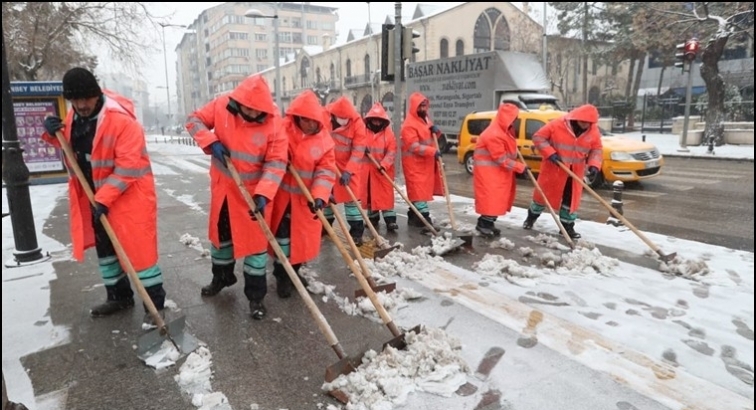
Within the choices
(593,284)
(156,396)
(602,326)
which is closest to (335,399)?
(156,396)

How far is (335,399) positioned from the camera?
279cm

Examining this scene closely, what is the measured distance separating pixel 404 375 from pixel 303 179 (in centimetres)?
180

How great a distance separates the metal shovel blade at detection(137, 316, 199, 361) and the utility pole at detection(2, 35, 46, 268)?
300cm

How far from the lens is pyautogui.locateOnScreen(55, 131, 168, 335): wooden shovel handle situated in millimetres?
3289

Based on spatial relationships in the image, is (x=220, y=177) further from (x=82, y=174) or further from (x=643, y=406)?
(x=643, y=406)

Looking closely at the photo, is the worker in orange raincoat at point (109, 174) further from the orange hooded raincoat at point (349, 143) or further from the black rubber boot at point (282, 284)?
the orange hooded raincoat at point (349, 143)

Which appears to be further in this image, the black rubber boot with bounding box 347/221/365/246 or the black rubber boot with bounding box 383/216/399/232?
the black rubber boot with bounding box 383/216/399/232

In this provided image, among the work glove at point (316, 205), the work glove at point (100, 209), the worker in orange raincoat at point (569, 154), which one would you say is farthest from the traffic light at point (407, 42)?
the work glove at point (100, 209)

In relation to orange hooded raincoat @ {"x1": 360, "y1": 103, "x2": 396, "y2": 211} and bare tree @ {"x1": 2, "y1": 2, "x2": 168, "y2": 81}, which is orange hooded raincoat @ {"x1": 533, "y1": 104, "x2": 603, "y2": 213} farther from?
bare tree @ {"x1": 2, "y1": 2, "x2": 168, "y2": 81}

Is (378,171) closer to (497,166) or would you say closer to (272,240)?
(497,166)

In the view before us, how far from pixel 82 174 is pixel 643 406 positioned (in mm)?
3735

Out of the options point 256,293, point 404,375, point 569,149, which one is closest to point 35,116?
point 256,293

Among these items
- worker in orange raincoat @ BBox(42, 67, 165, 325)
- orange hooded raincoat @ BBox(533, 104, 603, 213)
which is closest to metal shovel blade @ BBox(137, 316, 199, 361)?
worker in orange raincoat @ BBox(42, 67, 165, 325)

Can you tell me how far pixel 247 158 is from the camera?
146 inches
